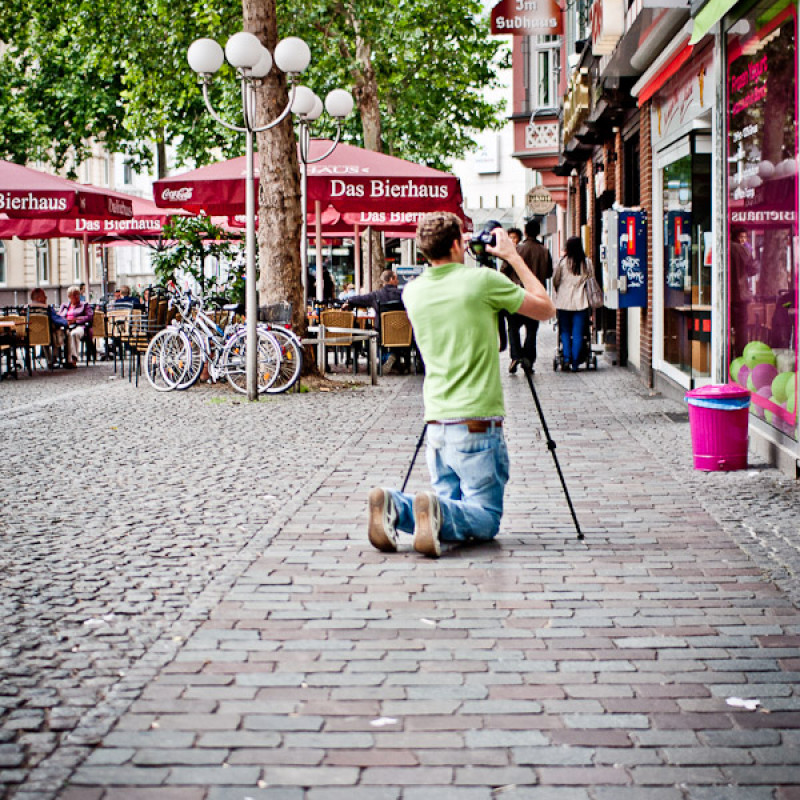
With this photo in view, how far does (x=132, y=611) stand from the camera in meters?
5.53

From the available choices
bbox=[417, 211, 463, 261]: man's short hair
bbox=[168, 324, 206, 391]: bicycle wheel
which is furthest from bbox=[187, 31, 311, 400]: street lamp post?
bbox=[417, 211, 463, 261]: man's short hair

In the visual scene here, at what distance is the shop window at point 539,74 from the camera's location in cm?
3878

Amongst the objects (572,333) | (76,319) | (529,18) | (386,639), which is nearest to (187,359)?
(572,333)

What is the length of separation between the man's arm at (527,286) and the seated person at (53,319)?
46.2ft

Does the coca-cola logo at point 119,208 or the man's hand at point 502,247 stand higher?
the coca-cola logo at point 119,208

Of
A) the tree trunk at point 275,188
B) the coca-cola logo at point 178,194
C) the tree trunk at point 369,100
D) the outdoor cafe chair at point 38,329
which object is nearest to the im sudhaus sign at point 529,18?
the tree trunk at point 369,100

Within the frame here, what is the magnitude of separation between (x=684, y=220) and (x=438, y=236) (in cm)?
867

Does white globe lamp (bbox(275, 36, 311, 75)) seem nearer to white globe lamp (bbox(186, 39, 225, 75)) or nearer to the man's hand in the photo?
white globe lamp (bbox(186, 39, 225, 75))

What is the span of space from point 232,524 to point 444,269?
1.96m

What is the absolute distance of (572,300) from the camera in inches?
719

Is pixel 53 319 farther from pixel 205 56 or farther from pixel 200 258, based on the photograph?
pixel 205 56

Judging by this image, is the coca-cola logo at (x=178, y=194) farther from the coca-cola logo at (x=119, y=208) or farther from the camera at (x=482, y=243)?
the camera at (x=482, y=243)

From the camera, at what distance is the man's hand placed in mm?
6352

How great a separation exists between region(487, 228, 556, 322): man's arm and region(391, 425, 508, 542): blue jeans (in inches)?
23.9
